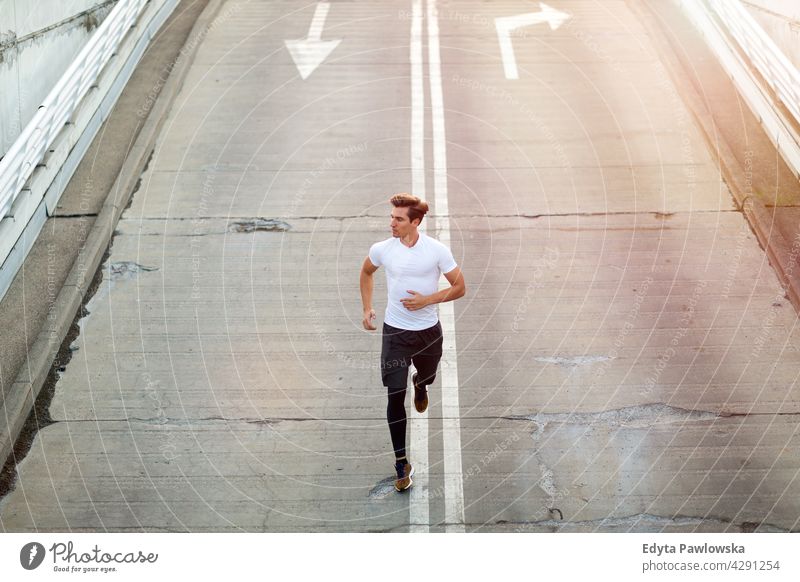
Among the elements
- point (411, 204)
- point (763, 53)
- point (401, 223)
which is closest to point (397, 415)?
point (401, 223)

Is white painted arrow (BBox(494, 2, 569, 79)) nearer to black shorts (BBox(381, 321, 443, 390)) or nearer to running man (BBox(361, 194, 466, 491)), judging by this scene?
running man (BBox(361, 194, 466, 491))

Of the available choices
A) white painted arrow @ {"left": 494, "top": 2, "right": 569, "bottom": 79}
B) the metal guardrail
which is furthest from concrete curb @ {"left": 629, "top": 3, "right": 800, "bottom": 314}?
white painted arrow @ {"left": 494, "top": 2, "right": 569, "bottom": 79}

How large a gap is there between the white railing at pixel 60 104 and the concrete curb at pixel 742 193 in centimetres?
710

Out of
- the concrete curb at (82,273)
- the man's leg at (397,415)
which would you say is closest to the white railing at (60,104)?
the concrete curb at (82,273)

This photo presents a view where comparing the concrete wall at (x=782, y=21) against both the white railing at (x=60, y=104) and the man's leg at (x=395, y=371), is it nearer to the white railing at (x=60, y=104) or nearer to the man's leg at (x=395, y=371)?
the man's leg at (x=395, y=371)

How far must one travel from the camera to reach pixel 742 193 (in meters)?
11.0

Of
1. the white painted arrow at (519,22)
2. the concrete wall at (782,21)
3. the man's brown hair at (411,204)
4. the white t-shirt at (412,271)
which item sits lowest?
the white t-shirt at (412,271)

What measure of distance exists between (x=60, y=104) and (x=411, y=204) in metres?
5.81

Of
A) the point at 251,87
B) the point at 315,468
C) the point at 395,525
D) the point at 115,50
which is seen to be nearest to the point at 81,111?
the point at 115,50

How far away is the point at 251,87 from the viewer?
45.9ft

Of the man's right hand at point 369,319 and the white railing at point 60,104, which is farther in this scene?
the white railing at point 60,104

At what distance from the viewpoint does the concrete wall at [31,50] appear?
36.0ft

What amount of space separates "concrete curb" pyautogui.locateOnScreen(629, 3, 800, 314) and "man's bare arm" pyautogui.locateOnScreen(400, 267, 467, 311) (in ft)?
12.2

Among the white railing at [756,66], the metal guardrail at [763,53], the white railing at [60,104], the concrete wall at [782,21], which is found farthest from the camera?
the concrete wall at [782,21]
